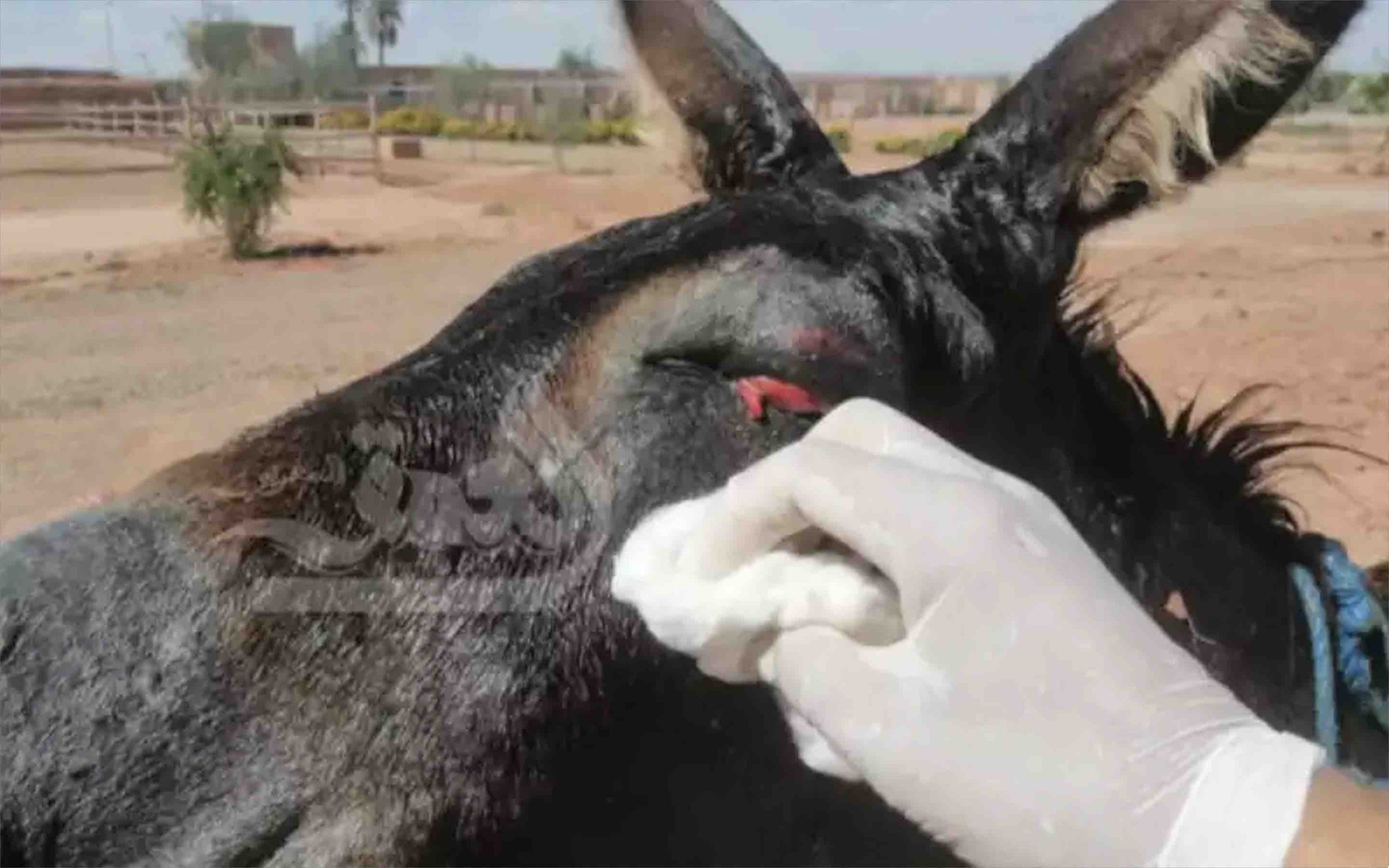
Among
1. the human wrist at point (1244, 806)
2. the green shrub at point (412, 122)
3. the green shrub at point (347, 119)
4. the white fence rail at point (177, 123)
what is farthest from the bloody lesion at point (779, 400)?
the green shrub at point (412, 122)

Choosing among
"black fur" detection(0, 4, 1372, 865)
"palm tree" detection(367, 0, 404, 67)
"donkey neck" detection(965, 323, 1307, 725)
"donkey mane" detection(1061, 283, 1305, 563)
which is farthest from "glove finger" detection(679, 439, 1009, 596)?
"palm tree" detection(367, 0, 404, 67)

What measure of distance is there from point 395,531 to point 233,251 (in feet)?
51.2

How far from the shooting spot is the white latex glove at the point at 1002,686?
1.40m

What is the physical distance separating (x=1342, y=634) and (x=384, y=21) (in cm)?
489

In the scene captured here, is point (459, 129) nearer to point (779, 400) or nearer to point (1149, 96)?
point (1149, 96)

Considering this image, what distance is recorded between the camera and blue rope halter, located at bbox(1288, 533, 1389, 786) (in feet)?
8.58

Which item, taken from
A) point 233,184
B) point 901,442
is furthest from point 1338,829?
point 233,184

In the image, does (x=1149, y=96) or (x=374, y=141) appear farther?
(x=374, y=141)

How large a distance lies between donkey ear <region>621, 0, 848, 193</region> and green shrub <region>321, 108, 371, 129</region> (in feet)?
71.4

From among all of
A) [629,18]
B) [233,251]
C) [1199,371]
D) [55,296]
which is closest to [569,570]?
[629,18]

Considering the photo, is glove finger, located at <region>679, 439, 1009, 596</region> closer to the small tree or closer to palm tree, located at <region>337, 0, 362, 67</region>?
palm tree, located at <region>337, 0, 362, 67</region>

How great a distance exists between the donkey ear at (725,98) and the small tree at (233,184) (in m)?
14.6

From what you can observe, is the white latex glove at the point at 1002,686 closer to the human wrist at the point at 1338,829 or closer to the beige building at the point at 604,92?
the human wrist at the point at 1338,829

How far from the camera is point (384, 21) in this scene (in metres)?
6.65
